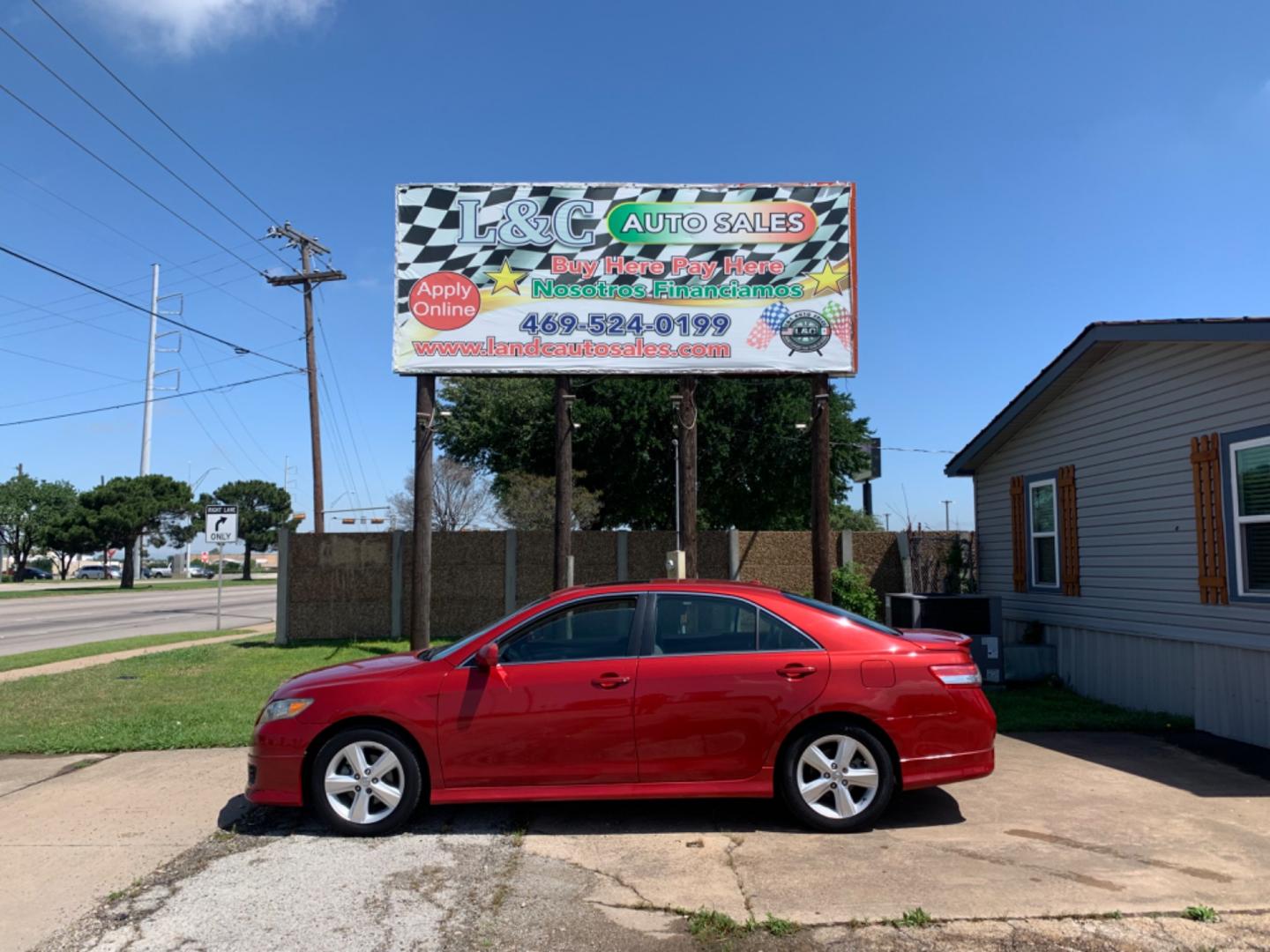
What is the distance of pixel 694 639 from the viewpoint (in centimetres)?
580

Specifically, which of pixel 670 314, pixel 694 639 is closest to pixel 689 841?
pixel 694 639

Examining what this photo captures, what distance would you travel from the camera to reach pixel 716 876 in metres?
4.84

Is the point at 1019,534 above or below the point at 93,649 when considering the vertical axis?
above

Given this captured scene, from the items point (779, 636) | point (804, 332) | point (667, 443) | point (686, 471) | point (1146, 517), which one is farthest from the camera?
point (667, 443)

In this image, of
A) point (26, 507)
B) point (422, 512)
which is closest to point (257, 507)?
point (26, 507)

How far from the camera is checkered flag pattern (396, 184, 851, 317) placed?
40.5 ft

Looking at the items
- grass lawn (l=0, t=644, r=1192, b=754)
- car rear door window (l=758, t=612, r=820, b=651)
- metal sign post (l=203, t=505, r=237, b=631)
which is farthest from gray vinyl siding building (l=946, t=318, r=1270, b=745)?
metal sign post (l=203, t=505, r=237, b=631)

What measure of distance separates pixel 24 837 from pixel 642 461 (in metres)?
18.7

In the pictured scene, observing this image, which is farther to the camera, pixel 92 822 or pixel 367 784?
pixel 92 822

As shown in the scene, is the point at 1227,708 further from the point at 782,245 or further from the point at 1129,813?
the point at 782,245

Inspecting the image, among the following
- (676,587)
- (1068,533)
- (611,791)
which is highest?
(1068,533)

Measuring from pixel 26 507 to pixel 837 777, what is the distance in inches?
2708

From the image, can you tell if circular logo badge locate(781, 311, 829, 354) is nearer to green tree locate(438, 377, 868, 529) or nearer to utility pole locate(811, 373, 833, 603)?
utility pole locate(811, 373, 833, 603)

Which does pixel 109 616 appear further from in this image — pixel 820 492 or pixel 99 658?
pixel 820 492
